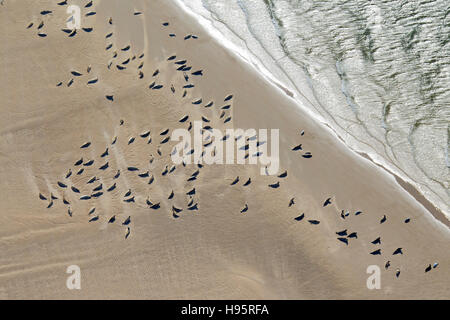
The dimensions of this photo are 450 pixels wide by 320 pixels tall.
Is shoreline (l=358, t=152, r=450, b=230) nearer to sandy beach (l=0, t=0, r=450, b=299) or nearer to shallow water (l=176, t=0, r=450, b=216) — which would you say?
sandy beach (l=0, t=0, r=450, b=299)

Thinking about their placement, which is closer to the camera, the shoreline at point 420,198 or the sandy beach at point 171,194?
the sandy beach at point 171,194

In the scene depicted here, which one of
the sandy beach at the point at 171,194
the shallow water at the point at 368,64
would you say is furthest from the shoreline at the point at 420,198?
the shallow water at the point at 368,64

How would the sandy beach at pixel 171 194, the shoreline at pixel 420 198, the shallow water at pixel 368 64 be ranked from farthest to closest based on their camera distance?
1. the shallow water at pixel 368 64
2. the shoreline at pixel 420 198
3. the sandy beach at pixel 171 194

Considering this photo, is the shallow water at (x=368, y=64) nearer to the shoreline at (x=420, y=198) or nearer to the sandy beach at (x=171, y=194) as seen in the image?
the shoreline at (x=420, y=198)

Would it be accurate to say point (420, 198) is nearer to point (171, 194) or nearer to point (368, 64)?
point (368, 64)

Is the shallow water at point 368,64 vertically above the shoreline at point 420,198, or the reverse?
the shallow water at point 368,64

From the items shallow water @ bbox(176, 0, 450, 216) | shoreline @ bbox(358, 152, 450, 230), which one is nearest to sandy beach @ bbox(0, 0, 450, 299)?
shoreline @ bbox(358, 152, 450, 230)

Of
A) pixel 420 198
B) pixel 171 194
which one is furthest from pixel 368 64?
pixel 171 194
